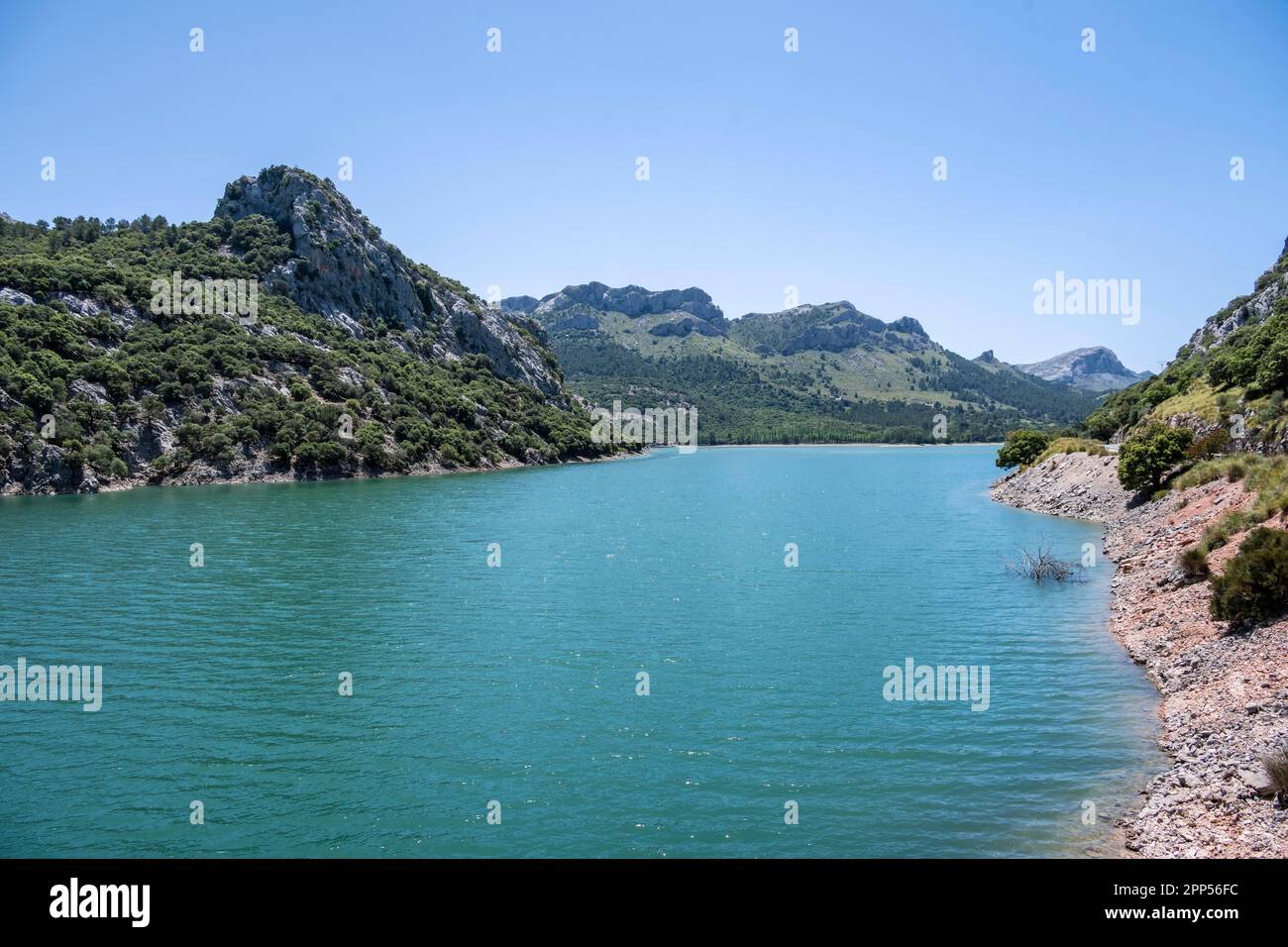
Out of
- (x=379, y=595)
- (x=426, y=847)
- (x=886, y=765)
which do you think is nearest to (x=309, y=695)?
(x=426, y=847)

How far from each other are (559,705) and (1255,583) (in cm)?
2215

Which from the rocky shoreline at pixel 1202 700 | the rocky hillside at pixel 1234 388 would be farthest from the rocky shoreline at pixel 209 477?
the rocky shoreline at pixel 1202 700

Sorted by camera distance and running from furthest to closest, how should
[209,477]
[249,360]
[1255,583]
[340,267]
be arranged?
[340,267], [249,360], [209,477], [1255,583]

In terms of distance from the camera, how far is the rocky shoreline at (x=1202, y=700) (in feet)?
51.6

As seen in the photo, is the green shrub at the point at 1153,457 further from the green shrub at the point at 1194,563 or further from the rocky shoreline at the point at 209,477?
the rocky shoreline at the point at 209,477

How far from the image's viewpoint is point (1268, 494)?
107ft

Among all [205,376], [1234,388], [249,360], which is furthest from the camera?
[249,360]

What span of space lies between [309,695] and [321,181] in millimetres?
181345

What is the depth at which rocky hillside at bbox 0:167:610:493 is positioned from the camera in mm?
99562

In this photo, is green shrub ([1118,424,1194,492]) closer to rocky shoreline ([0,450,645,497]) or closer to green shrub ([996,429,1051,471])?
green shrub ([996,429,1051,471])

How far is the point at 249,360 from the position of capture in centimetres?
12669

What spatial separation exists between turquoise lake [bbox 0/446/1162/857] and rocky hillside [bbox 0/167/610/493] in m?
53.7

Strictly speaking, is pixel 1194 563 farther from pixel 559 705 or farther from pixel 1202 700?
pixel 559 705

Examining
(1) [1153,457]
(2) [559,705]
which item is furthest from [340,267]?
(2) [559,705]
